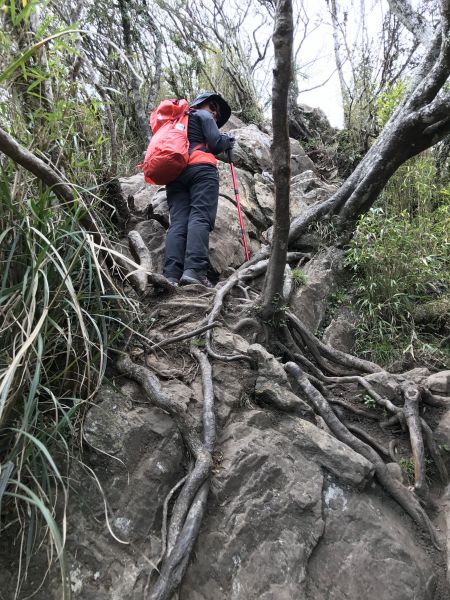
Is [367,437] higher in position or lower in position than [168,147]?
lower

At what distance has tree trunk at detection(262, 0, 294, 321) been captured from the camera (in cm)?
216

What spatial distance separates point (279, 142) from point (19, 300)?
5.00 ft

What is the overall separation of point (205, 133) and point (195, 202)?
0.67 meters

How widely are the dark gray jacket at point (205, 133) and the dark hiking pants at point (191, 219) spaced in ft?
0.71

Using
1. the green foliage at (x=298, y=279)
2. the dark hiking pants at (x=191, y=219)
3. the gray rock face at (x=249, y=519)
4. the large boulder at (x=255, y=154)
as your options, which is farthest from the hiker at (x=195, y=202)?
the large boulder at (x=255, y=154)

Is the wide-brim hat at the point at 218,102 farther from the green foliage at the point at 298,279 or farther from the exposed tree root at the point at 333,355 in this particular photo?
the exposed tree root at the point at 333,355

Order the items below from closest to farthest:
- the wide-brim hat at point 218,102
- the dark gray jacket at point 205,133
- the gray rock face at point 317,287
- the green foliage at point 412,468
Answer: the green foliage at point 412,468
the gray rock face at point 317,287
the dark gray jacket at point 205,133
the wide-brim hat at point 218,102

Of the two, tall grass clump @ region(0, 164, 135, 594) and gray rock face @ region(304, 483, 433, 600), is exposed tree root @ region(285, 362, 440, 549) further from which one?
tall grass clump @ region(0, 164, 135, 594)

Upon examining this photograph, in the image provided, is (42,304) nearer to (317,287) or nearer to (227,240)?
(317,287)

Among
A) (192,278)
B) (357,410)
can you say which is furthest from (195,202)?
(357,410)

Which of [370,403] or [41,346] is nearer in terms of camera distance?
[41,346]

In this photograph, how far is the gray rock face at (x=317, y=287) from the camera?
4008 millimetres

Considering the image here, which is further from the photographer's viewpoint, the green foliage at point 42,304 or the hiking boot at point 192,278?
the hiking boot at point 192,278

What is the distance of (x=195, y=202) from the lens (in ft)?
13.9
